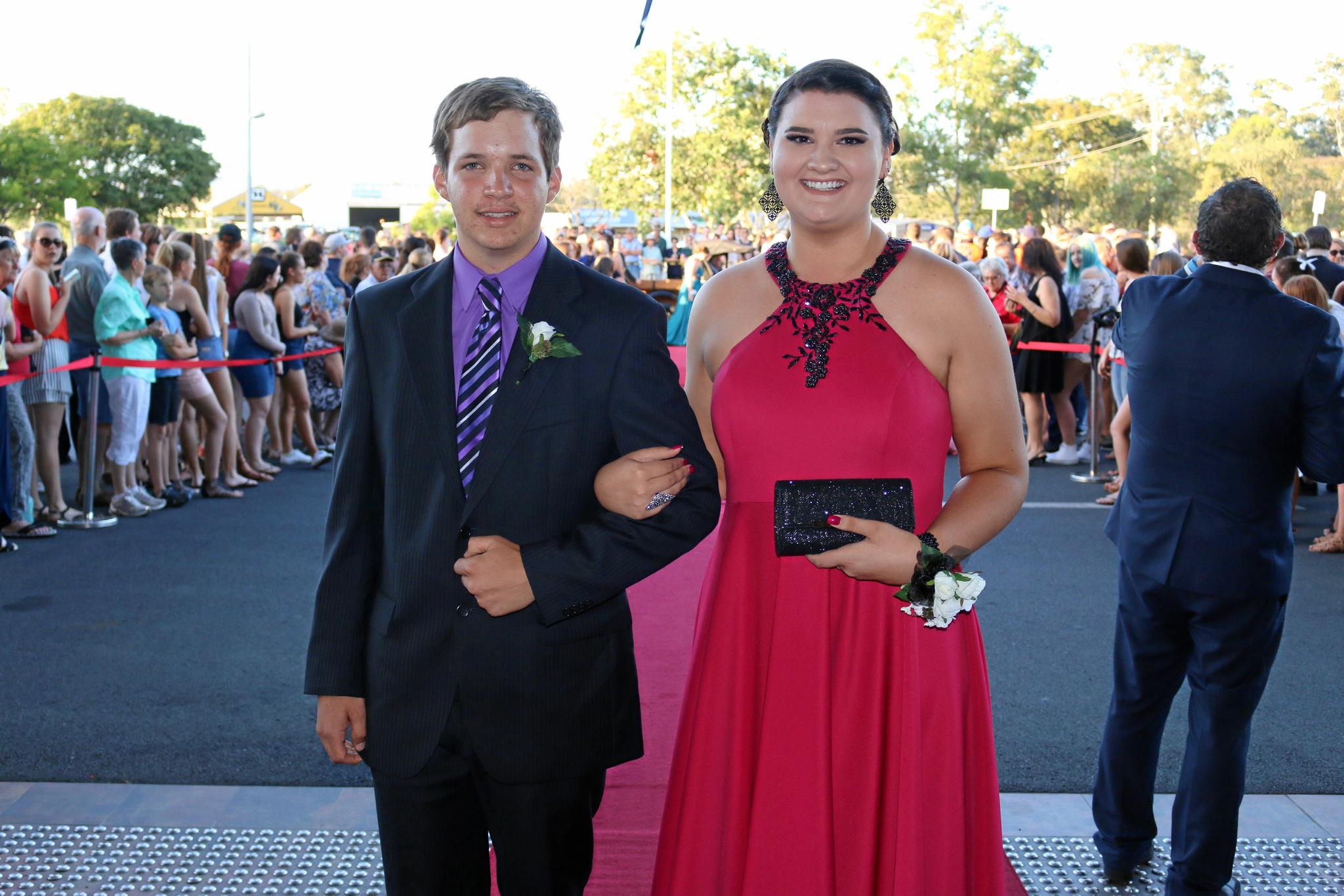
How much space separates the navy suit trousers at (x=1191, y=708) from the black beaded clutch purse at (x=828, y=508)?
1.51 meters

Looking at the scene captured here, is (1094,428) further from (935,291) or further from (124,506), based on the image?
(935,291)

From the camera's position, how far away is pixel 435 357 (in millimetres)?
2375

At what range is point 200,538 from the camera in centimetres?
874

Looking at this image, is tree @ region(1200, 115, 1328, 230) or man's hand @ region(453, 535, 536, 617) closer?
man's hand @ region(453, 535, 536, 617)

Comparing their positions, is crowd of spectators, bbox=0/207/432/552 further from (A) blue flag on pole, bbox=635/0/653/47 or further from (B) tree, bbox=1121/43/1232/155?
(B) tree, bbox=1121/43/1232/155

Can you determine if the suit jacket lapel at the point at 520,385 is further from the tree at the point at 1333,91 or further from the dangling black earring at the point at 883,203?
the tree at the point at 1333,91

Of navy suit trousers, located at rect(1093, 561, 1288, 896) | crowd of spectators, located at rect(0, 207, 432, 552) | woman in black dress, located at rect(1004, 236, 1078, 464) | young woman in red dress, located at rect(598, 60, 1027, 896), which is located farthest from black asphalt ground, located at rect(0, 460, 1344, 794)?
woman in black dress, located at rect(1004, 236, 1078, 464)

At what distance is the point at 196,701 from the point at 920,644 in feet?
12.8

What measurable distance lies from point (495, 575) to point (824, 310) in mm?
920

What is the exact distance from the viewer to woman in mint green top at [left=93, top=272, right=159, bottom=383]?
8.93 m

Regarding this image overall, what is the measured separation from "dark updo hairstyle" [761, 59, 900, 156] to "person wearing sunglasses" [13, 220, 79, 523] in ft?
23.5

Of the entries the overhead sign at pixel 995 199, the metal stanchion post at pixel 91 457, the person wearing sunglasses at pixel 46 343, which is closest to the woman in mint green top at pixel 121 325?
the metal stanchion post at pixel 91 457

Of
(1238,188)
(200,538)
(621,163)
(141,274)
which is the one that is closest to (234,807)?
(1238,188)

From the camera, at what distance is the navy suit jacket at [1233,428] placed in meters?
3.46
